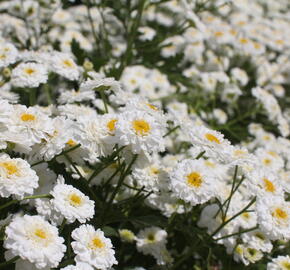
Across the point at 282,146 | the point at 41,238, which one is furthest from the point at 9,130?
the point at 282,146

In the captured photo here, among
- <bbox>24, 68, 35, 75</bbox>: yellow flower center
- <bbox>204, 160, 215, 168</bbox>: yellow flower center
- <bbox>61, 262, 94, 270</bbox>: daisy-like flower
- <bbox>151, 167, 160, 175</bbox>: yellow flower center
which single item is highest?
<bbox>24, 68, 35, 75</bbox>: yellow flower center

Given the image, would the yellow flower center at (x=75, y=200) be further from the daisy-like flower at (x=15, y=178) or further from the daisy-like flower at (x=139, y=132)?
the daisy-like flower at (x=139, y=132)

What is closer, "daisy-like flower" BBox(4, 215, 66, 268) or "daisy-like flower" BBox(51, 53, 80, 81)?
"daisy-like flower" BBox(4, 215, 66, 268)

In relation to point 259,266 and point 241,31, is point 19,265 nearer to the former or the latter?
point 259,266

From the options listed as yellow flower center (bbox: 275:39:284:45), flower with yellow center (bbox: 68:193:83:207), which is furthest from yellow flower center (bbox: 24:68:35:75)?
yellow flower center (bbox: 275:39:284:45)

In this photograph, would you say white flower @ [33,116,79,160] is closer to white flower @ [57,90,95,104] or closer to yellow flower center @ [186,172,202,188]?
white flower @ [57,90,95,104]

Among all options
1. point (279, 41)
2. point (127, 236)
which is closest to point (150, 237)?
point (127, 236)

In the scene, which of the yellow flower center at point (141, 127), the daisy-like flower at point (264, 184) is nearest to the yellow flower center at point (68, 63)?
the yellow flower center at point (141, 127)
